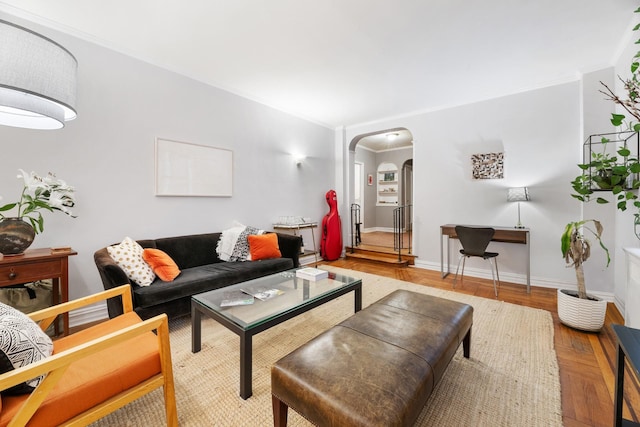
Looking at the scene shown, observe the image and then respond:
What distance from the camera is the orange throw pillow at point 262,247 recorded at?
3240 mm

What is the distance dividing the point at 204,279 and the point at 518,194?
3947mm

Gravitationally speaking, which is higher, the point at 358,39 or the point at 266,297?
the point at 358,39

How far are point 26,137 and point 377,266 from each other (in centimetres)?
456

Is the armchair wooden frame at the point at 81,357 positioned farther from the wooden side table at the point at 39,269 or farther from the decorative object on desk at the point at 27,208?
the decorative object on desk at the point at 27,208

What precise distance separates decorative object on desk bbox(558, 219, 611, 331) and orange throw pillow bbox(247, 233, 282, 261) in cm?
291

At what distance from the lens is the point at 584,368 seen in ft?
5.89

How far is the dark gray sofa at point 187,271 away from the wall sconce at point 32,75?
1.11 metres

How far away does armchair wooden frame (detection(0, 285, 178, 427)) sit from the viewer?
91 centimetres

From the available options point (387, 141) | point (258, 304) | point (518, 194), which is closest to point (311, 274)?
point (258, 304)

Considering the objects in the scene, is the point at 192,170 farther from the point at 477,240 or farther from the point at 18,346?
the point at 477,240

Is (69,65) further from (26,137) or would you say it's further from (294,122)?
(294,122)

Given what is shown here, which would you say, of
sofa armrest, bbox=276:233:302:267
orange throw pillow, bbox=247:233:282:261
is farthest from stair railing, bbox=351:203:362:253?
orange throw pillow, bbox=247:233:282:261

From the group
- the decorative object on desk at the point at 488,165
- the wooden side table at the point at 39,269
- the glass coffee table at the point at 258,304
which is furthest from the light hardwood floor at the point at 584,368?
the wooden side table at the point at 39,269

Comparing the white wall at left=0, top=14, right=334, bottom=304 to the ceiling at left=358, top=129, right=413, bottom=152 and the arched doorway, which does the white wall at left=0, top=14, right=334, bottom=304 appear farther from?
the arched doorway
